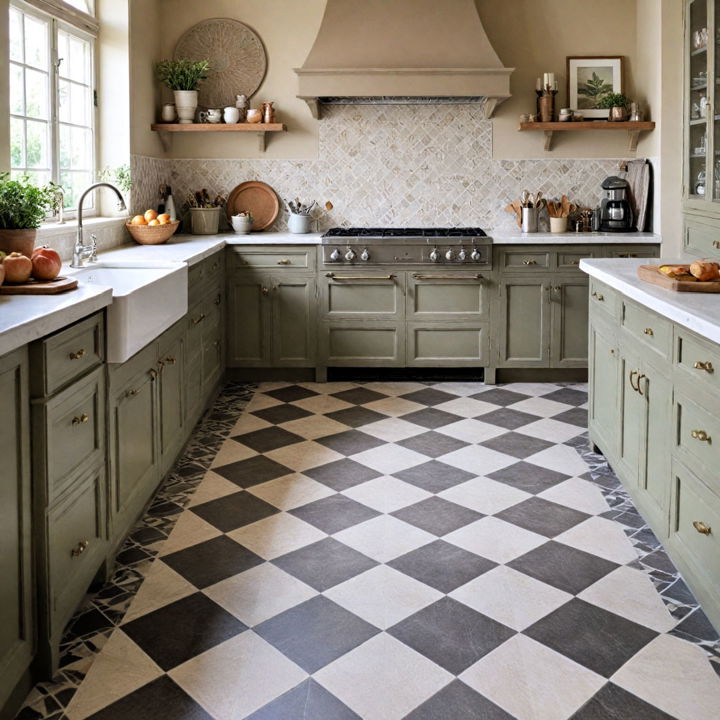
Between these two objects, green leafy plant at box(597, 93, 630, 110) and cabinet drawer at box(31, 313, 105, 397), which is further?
green leafy plant at box(597, 93, 630, 110)

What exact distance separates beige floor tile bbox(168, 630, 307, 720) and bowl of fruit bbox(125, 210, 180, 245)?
2999mm

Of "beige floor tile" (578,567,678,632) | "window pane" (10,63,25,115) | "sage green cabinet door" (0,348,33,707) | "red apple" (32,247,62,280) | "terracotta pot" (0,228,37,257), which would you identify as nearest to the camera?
"sage green cabinet door" (0,348,33,707)

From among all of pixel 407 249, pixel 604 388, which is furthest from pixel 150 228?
pixel 604 388

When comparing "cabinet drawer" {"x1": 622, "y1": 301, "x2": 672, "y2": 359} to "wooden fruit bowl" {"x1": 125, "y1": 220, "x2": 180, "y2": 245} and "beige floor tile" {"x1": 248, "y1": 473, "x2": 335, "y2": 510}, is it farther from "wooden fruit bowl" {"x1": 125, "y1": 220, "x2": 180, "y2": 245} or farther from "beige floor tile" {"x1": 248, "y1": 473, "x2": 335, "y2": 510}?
"wooden fruit bowl" {"x1": 125, "y1": 220, "x2": 180, "y2": 245}

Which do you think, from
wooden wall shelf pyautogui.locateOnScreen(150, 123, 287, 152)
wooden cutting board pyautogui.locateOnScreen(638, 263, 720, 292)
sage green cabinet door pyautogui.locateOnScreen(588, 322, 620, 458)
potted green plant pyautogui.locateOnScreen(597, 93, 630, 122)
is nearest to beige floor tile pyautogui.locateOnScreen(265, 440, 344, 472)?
sage green cabinet door pyautogui.locateOnScreen(588, 322, 620, 458)

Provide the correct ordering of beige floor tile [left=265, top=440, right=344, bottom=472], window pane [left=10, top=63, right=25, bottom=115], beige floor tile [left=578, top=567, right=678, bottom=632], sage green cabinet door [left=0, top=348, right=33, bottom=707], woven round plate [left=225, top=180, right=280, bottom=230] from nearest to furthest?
1. sage green cabinet door [left=0, top=348, right=33, bottom=707]
2. beige floor tile [left=578, top=567, right=678, bottom=632]
3. window pane [left=10, top=63, right=25, bottom=115]
4. beige floor tile [left=265, top=440, right=344, bottom=472]
5. woven round plate [left=225, top=180, right=280, bottom=230]

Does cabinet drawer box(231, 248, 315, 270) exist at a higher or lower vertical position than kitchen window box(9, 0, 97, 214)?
lower

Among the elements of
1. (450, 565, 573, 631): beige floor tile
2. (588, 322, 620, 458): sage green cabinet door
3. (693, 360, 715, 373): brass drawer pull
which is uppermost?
(693, 360, 715, 373): brass drawer pull

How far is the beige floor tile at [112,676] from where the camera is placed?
6.69 ft

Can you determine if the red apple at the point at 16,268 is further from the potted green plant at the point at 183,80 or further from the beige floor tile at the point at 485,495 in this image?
the potted green plant at the point at 183,80

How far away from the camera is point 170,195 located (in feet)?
18.2

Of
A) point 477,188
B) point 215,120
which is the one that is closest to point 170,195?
point 215,120

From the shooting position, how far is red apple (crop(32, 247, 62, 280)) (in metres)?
2.62

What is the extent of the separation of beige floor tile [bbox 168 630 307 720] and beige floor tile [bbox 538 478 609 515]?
60.2 inches
